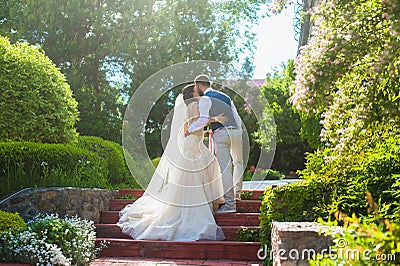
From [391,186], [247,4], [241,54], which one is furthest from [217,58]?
[391,186]

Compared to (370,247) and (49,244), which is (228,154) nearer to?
(49,244)

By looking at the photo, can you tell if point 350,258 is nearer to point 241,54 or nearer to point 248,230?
point 248,230

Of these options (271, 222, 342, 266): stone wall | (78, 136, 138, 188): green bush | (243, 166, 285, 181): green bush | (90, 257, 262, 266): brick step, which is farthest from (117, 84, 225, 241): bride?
(243, 166, 285, 181): green bush

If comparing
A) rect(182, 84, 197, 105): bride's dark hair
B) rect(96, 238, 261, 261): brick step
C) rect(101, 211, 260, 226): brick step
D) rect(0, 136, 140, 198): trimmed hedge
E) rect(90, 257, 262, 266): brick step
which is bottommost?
rect(90, 257, 262, 266): brick step

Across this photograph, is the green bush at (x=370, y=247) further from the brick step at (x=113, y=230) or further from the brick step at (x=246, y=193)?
the brick step at (x=246, y=193)

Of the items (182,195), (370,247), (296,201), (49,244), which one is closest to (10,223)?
(49,244)

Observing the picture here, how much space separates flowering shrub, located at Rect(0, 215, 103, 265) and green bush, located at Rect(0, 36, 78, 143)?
2.27 metres

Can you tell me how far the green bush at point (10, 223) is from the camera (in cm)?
521

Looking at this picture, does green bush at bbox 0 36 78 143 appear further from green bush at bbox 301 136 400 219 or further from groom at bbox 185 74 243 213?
green bush at bbox 301 136 400 219

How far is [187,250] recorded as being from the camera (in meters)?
5.93

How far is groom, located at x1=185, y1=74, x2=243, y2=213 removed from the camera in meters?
6.86

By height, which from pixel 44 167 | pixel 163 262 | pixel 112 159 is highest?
pixel 112 159

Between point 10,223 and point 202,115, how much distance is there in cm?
274

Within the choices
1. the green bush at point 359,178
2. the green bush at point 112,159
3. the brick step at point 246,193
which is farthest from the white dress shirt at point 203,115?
the green bush at point 112,159
